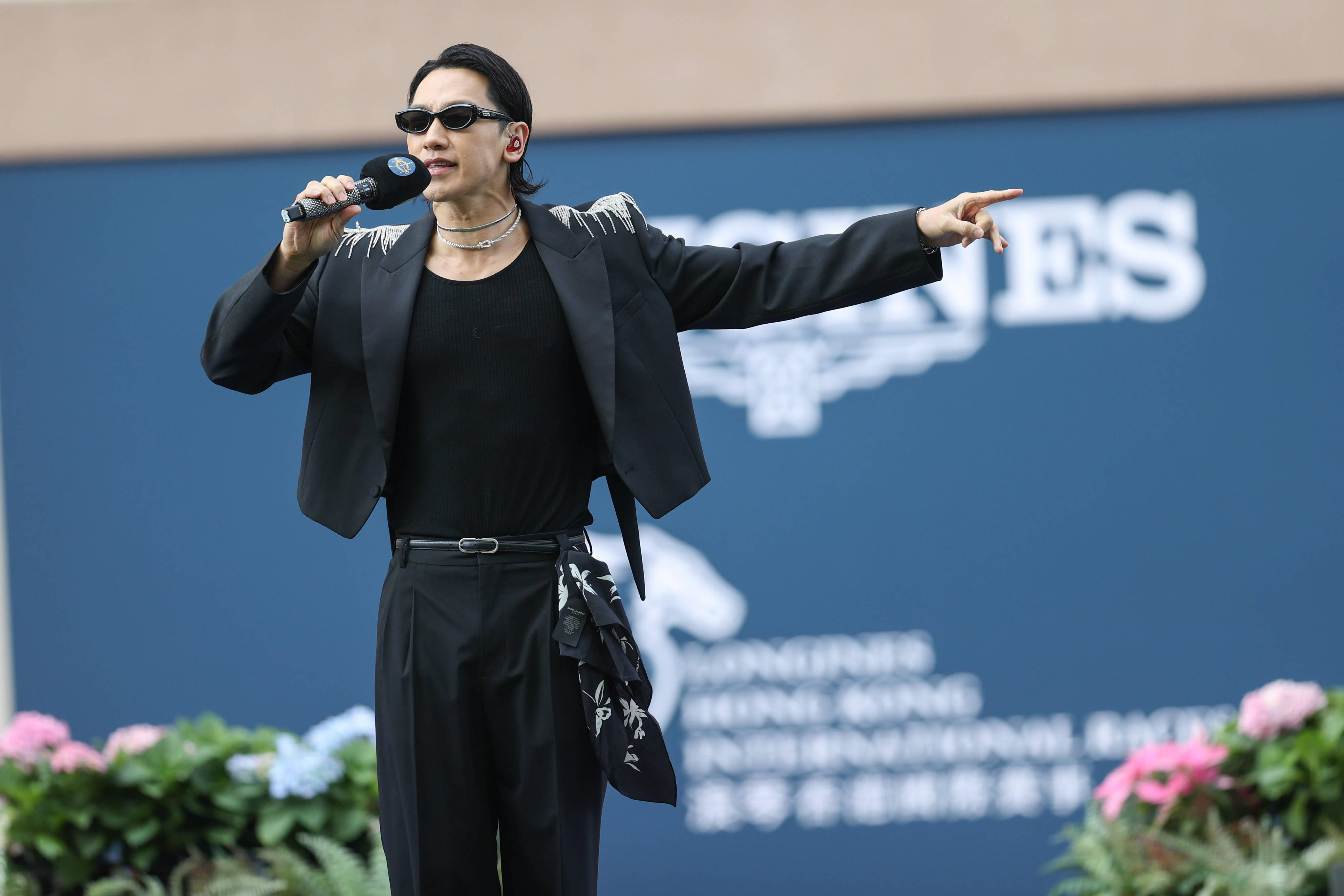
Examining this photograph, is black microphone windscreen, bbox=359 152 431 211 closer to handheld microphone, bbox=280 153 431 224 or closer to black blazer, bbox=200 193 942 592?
handheld microphone, bbox=280 153 431 224

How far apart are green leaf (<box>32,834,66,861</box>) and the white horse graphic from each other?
1.86 metres

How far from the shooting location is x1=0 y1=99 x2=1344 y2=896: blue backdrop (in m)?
4.30

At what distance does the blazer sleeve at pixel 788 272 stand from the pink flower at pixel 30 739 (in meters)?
2.29

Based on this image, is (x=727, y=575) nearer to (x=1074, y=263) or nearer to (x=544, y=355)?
(x=1074, y=263)

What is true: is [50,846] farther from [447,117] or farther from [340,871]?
[447,117]

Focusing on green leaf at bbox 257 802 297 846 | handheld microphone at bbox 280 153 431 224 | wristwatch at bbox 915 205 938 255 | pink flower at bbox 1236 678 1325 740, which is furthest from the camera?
→ green leaf at bbox 257 802 297 846

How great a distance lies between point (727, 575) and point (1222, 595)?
1.77 meters

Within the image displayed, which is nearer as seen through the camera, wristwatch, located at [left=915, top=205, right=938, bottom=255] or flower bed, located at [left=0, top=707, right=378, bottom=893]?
wristwatch, located at [left=915, top=205, right=938, bottom=255]

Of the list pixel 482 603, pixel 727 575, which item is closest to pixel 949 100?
pixel 727 575

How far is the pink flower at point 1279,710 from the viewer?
9.96 ft

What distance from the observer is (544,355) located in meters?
2.08

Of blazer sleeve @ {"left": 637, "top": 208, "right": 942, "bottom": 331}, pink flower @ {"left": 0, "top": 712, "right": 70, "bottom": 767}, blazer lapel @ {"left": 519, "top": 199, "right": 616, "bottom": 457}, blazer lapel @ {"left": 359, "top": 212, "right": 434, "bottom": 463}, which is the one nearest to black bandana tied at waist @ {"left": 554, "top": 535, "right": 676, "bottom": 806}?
blazer lapel @ {"left": 519, "top": 199, "right": 616, "bottom": 457}

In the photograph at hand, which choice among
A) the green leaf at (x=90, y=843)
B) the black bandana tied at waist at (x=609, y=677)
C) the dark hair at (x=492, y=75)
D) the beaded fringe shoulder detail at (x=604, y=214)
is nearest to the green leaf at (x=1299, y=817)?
the black bandana tied at waist at (x=609, y=677)

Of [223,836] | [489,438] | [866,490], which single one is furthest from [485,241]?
[866,490]
